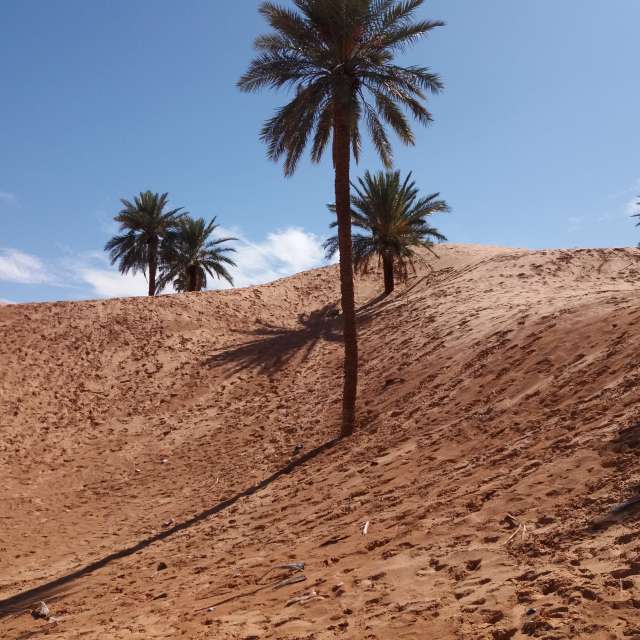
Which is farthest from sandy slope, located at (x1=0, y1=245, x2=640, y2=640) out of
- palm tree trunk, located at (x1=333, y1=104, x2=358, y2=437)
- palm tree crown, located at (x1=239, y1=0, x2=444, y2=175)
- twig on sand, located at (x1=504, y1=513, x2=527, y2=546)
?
palm tree crown, located at (x1=239, y1=0, x2=444, y2=175)

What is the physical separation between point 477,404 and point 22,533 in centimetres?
941

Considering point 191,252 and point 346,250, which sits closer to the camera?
point 346,250

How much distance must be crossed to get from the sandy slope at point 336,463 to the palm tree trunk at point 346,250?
0.60 meters

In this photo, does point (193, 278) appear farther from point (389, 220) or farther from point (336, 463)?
point (336, 463)

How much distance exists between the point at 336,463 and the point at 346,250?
462 cm

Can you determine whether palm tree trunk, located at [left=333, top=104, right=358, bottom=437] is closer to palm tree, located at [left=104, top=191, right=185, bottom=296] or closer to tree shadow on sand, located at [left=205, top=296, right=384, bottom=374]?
tree shadow on sand, located at [left=205, top=296, right=384, bottom=374]

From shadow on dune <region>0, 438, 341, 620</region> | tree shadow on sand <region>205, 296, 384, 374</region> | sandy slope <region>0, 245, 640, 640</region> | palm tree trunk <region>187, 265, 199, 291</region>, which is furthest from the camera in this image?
palm tree trunk <region>187, 265, 199, 291</region>

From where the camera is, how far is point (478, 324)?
15.5m

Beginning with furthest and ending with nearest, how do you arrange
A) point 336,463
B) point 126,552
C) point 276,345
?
point 276,345 → point 336,463 → point 126,552

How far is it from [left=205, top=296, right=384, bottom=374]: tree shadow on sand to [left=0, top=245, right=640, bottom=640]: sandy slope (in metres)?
0.12

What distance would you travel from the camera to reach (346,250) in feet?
42.7

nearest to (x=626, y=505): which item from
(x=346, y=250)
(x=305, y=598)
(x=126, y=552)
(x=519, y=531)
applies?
(x=519, y=531)

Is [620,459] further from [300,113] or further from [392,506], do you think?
[300,113]

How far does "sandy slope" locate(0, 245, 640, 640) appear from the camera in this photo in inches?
197
